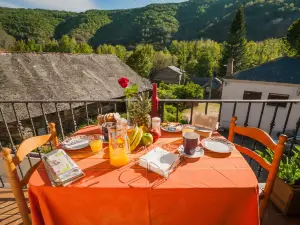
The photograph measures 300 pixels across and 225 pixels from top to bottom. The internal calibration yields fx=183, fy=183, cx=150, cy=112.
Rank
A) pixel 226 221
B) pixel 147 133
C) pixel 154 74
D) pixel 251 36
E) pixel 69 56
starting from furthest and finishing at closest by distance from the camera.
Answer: pixel 251 36 → pixel 154 74 → pixel 69 56 → pixel 147 133 → pixel 226 221

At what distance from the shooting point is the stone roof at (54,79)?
35.6 ft

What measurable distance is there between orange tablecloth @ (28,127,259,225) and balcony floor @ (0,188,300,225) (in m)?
1.03

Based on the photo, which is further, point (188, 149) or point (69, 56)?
point (69, 56)

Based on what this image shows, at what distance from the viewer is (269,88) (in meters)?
10.9

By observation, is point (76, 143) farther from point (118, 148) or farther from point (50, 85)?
point (50, 85)

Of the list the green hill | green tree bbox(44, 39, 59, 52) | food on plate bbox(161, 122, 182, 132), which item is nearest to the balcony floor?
food on plate bbox(161, 122, 182, 132)

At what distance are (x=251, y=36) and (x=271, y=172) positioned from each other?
60.7 meters

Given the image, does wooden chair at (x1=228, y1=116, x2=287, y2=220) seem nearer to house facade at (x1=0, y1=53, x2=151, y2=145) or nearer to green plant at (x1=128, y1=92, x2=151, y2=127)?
green plant at (x1=128, y1=92, x2=151, y2=127)

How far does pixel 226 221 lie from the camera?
116 centimetres

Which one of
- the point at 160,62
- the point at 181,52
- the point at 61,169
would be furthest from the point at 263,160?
the point at 181,52

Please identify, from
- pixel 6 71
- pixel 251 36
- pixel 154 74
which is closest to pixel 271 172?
pixel 6 71

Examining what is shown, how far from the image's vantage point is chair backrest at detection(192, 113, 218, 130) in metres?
1.75

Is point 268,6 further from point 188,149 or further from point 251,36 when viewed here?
point 188,149

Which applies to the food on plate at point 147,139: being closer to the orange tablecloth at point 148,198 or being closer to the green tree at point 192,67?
the orange tablecloth at point 148,198
